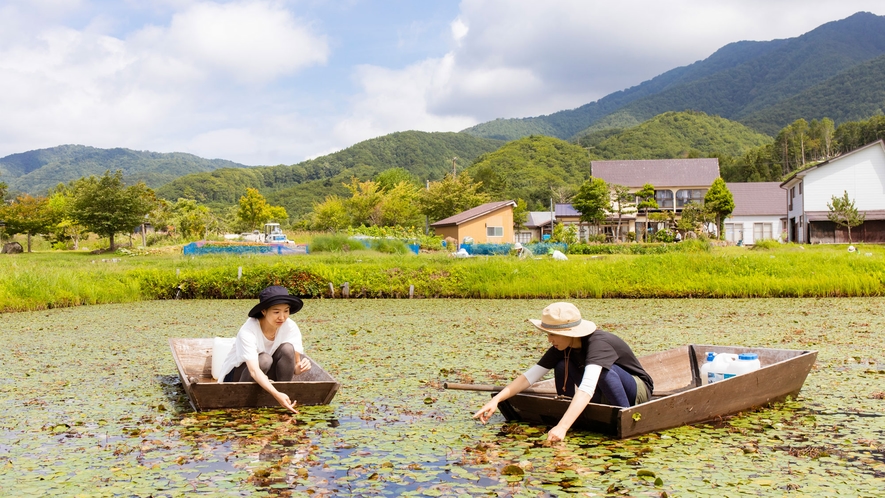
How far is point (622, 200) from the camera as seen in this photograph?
4944 cm


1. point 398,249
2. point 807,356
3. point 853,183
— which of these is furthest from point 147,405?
point 853,183

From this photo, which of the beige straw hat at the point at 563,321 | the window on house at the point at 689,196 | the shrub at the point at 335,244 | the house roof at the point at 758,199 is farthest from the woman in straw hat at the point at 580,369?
the window on house at the point at 689,196

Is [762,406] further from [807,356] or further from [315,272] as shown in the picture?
[315,272]

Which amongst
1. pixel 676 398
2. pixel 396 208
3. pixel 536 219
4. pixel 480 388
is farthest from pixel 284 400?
pixel 536 219

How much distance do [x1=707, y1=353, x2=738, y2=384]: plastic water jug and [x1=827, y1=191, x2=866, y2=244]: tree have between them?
34.4 meters

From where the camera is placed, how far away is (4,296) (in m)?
15.2

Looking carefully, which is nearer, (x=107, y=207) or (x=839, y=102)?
(x=107, y=207)

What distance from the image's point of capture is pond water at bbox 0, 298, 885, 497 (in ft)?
14.1

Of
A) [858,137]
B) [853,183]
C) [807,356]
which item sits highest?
[858,137]

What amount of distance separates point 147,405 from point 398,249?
23770mm

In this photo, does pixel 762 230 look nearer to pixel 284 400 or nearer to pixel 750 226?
pixel 750 226

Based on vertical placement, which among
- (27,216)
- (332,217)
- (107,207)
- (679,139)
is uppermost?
(679,139)

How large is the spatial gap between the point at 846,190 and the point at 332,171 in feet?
264

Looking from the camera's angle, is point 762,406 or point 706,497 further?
point 762,406
